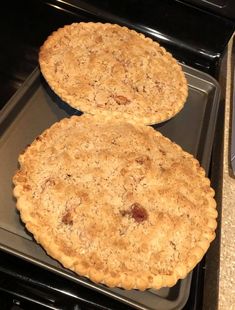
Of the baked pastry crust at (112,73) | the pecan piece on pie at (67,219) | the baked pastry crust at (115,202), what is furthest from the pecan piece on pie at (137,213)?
the baked pastry crust at (112,73)

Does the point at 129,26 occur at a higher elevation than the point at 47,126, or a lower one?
higher

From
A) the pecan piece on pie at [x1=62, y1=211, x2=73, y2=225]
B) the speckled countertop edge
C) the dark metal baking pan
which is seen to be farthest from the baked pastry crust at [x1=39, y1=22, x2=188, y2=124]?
the pecan piece on pie at [x1=62, y1=211, x2=73, y2=225]

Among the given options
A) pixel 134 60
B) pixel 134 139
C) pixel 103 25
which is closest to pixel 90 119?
pixel 134 139

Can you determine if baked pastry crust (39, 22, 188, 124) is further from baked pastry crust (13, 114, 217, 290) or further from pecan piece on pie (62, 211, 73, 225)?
pecan piece on pie (62, 211, 73, 225)

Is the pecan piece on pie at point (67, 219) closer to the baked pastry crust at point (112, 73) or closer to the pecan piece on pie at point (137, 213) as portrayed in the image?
the pecan piece on pie at point (137, 213)

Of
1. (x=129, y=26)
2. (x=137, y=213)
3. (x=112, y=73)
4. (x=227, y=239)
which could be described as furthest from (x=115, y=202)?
(x=129, y=26)

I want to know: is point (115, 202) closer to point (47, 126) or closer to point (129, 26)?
→ point (47, 126)
